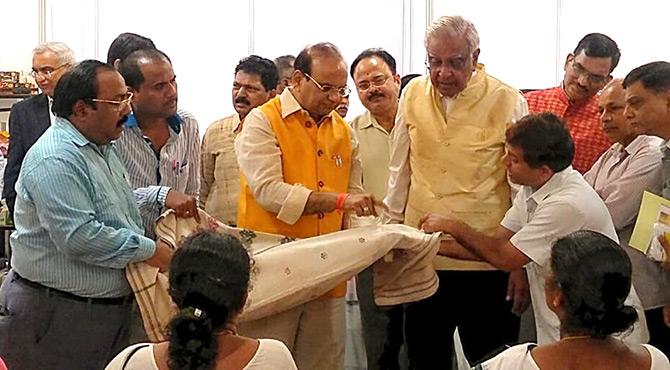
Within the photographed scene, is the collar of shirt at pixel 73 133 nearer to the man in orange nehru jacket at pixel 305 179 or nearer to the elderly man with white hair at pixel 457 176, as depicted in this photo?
the man in orange nehru jacket at pixel 305 179

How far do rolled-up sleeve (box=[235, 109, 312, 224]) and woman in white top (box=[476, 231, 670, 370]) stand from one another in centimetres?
108

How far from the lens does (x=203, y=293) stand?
5.51 feet

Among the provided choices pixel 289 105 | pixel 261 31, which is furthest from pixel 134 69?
pixel 261 31

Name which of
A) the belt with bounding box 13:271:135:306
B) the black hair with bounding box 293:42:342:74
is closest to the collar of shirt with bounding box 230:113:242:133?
the black hair with bounding box 293:42:342:74

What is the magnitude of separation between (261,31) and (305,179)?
3695mm

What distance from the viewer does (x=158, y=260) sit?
8.03 feet

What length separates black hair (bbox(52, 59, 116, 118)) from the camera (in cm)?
242

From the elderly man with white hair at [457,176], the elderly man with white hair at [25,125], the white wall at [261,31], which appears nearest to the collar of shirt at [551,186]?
the elderly man with white hair at [457,176]

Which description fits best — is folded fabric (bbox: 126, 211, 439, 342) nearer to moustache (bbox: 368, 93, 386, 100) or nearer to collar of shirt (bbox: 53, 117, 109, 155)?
collar of shirt (bbox: 53, 117, 109, 155)

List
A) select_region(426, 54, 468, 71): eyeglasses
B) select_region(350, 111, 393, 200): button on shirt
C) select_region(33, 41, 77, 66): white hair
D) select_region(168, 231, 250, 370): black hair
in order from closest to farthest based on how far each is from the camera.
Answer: select_region(168, 231, 250, 370): black hair → select_region(426, 54, 468, 71): eyeglasses → select_region(350, 111, 393, 200): button on shirt → select_region(33, 41, 77, 66): white hair

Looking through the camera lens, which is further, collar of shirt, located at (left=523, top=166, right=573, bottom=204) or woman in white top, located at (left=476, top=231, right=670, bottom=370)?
collar of shirt, located at (left=523, top=166, right=573, bottom=204)

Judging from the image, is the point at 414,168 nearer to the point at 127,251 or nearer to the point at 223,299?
the point at 127,251

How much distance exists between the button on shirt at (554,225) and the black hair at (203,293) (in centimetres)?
102

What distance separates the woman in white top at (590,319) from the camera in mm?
1682
